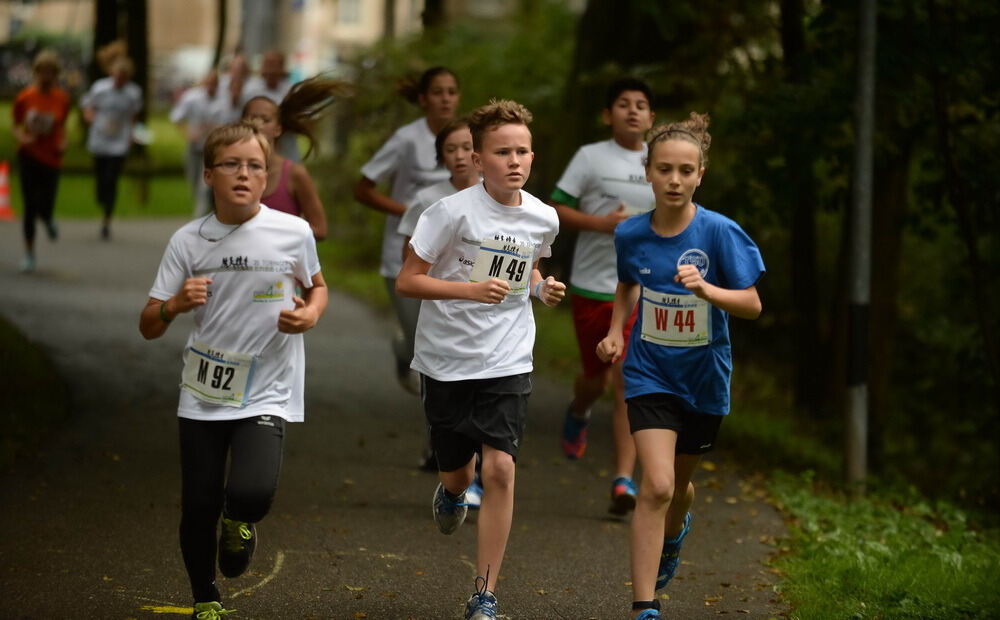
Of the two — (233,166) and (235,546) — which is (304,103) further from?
(235,546)

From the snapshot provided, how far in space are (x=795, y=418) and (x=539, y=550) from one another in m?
6.71

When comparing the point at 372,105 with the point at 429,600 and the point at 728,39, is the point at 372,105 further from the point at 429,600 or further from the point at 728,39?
the point at 429,600

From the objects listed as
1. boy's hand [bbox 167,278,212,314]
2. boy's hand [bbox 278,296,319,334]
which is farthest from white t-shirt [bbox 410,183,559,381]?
boy's hand [bbox 167,278,212,314]

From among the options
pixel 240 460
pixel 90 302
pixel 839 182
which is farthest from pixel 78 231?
pixel 240 460

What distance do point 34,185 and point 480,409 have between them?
1100 centimetres

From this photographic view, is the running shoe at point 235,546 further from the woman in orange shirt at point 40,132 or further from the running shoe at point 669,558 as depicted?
the woman in orange shirt at point 40,132

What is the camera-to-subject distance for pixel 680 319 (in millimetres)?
5672

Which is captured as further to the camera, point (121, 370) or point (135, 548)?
point (121, 370)

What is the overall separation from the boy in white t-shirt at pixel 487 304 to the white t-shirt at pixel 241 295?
52 centimetres

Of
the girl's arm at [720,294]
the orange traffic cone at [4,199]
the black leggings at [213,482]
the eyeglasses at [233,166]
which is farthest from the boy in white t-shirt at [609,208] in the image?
the orange traffic cone at [4,199]

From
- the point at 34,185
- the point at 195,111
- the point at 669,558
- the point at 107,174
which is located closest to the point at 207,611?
the point at 669,558

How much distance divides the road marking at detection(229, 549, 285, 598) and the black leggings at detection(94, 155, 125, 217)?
12826 millimetres

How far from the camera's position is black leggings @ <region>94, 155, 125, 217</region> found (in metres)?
18.7

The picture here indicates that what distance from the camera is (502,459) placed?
574 centimetres
